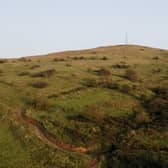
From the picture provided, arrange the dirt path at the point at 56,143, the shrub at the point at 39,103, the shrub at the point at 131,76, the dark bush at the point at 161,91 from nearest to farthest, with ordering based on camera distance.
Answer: the dirt path at the point at 56,143, the shrub at the point at 39,103, the dark bush at the point at 161,91, the shrub at the point at 131,76

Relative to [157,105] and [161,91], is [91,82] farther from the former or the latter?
[157,105]

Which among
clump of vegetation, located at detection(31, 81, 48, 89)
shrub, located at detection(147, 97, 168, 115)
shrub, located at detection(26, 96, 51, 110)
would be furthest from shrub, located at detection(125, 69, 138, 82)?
shrub, located at detection(26, 96, 51, 110)

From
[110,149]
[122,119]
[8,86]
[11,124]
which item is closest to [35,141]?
[11,124]

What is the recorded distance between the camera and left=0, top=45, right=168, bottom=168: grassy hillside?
28422 mm

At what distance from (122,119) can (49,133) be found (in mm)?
9908

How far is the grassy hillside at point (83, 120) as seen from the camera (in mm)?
28422

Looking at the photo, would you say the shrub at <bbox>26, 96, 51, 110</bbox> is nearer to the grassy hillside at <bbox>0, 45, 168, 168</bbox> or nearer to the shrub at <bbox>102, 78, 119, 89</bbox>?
the grassy hillside at <bbox>0, 45, 168, 168</bbox>

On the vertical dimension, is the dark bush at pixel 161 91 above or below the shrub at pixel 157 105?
above

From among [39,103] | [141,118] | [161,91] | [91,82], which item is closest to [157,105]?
[141,118]

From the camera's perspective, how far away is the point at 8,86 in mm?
48344

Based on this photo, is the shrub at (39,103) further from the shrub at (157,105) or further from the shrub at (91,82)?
the shrub at (157,105)

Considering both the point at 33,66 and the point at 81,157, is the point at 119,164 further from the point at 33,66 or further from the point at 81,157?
the point at 33,66

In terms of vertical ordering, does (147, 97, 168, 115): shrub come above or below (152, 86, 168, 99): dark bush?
below

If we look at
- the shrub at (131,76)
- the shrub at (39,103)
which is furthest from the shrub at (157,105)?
the shrub at (39,103)
